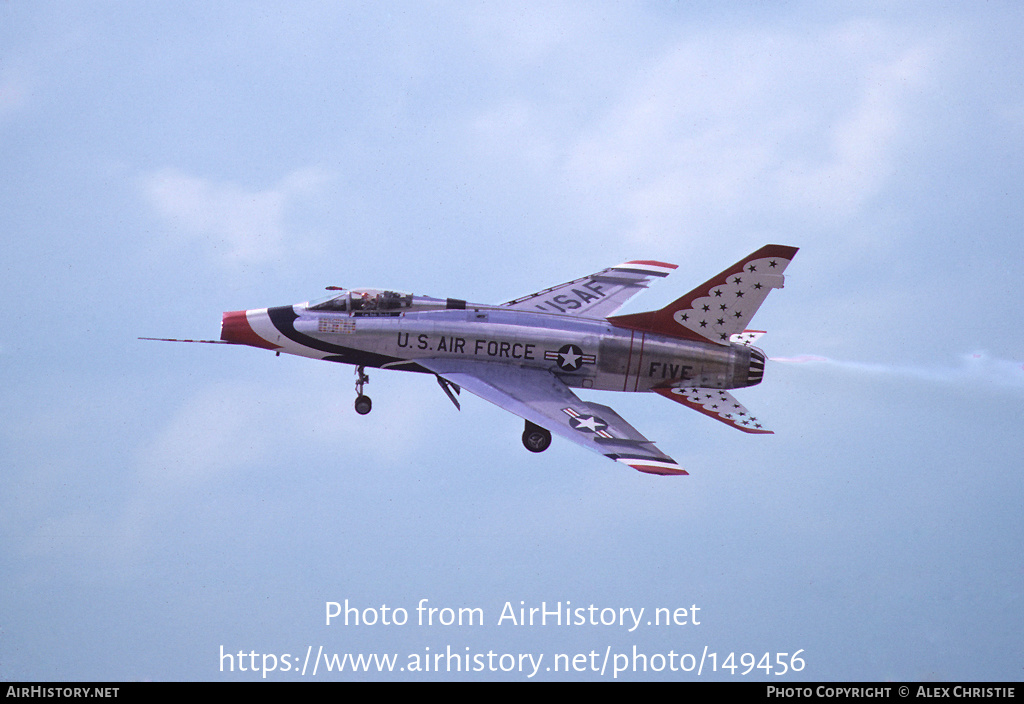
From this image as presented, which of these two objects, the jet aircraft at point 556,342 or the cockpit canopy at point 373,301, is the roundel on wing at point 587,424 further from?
the cockpit canopy at point 373,301

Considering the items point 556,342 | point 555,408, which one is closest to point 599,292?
point 556,342

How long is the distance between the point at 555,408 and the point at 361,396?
5.93 m

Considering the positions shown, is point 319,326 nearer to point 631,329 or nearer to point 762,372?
point 631,329

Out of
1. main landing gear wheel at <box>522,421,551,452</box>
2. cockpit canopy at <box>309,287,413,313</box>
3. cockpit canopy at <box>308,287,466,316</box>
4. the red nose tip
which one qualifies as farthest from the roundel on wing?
the red nose tip

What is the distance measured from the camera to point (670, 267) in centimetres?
4500

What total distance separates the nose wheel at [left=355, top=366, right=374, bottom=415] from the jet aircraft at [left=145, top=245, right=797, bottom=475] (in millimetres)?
29

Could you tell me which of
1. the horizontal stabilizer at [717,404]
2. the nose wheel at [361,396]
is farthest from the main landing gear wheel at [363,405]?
the horizontal stabilizer at [717,404]

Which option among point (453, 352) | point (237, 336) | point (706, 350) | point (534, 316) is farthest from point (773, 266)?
point (237, 336)

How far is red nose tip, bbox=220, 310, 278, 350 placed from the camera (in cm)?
3934

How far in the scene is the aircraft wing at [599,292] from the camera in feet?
138

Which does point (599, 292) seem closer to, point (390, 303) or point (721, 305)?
point (721, 305)

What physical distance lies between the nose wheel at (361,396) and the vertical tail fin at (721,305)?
7.24 meters

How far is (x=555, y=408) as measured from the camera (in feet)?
121

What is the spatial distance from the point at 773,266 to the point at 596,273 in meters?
7.40
